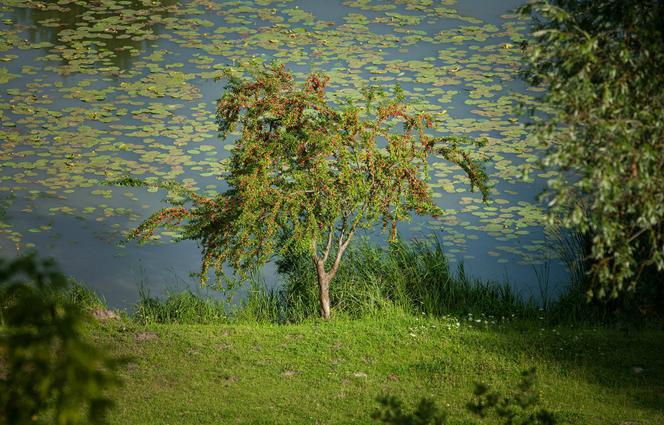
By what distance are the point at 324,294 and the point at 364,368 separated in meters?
1.05

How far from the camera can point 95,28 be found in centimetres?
1331

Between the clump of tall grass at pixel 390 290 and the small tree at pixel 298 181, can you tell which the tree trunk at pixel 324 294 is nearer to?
the small tree at pixel 298 181

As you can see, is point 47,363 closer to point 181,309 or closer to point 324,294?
point 324,294

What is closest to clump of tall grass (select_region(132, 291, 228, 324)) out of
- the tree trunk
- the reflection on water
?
the tree trunk

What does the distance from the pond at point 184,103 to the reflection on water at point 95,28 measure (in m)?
0.03

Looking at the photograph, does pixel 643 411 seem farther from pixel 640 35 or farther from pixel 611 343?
pixel 640 35

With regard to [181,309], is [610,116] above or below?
above

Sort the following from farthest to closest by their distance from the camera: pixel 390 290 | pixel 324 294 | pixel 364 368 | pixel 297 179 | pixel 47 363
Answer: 1. pixel 390 290
2. pixel 324 294
3. pixel 297 179
4. pixel 364 368
5. pixel 47 363

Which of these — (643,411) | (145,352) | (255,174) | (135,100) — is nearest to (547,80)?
(643,411)

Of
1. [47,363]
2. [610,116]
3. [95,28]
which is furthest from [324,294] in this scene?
[95,28]

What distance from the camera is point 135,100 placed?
1134cm

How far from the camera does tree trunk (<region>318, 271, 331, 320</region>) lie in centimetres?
742

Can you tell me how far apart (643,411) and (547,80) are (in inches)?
109

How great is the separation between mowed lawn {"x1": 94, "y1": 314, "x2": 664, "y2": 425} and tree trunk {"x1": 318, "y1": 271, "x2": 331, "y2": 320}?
14 centimetres
